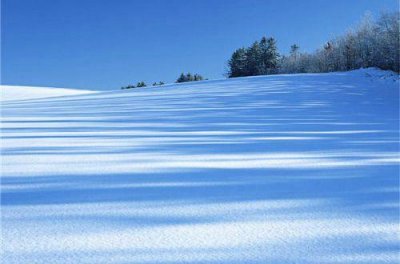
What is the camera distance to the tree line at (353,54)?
10352mm

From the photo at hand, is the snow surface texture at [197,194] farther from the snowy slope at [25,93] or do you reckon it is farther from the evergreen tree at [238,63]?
the evergreen tree at [238,63]

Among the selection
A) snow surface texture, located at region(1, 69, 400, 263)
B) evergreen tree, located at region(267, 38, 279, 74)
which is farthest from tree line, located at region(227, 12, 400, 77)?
snow surface texture, located at region(1, 69, 400, 263)

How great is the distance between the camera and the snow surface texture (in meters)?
0.93

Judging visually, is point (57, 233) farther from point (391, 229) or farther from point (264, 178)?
point (391, 229)

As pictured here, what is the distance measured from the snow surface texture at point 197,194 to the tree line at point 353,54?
906 centimetres

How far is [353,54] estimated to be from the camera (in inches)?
556

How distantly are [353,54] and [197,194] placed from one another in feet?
48.6

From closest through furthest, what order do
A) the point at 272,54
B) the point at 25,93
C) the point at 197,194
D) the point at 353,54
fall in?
the point at 197,194 → the point at 25,93 → the point at 353,54 → the point at 272,54

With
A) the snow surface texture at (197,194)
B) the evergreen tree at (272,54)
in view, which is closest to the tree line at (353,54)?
the evergreen tree at (272,54)

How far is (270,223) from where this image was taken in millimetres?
1070

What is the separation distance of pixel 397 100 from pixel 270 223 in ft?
16.2

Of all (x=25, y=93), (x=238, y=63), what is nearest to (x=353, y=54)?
(x=25, y=93)

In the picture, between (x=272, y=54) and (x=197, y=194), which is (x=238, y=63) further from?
(x=197, y=194)

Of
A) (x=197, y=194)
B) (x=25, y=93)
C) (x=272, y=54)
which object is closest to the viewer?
(x=197, y=194)
